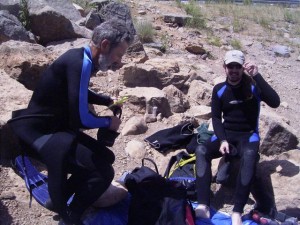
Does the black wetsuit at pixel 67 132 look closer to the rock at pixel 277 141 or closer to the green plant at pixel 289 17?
the rock at pixel 277 141

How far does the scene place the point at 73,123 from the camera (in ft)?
10.1

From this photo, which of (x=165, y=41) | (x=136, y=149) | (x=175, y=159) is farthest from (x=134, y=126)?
(x=165, y=41)

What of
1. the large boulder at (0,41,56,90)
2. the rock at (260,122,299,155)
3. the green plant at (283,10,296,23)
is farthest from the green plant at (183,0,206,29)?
the rock at (260,122,299,155)

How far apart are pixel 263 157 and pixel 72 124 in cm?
244

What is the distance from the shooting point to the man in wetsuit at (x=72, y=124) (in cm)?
296

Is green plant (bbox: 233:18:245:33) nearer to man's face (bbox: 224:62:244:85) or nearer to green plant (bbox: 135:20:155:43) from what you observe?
green plant (bbox: 135:20:155:43)

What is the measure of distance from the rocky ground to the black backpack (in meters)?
0.63

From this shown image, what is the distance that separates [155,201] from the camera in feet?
11.4

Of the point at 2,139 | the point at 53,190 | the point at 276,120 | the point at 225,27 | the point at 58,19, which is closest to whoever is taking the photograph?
the point at 53,190

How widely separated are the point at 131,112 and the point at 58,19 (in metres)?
2.12

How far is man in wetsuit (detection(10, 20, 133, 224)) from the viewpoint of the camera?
296 centimetres

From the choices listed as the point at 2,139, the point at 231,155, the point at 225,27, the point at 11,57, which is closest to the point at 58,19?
the point at 11,57

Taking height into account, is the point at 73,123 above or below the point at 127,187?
above

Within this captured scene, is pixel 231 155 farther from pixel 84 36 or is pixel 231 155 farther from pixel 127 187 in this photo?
pixel 84 36
